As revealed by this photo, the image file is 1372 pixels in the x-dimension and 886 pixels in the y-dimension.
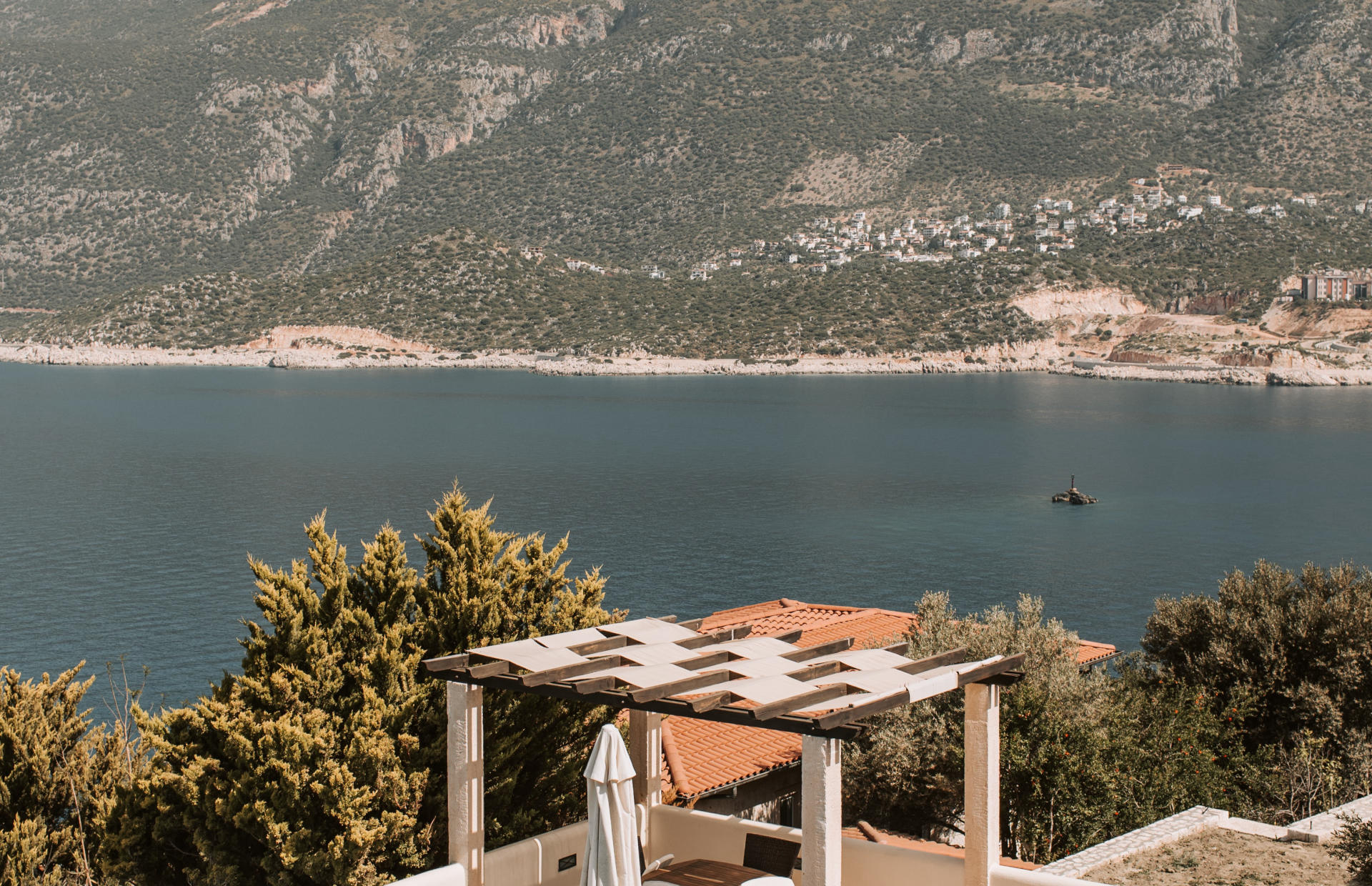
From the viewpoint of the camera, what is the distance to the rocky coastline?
364 ft

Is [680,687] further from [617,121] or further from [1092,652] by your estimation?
[617,121]

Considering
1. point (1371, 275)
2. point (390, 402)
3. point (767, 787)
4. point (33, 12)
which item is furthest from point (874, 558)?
point (33, 12)

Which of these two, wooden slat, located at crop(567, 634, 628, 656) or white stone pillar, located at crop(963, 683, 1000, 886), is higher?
wooden slat, located at crop(567, 634, 628, 656)

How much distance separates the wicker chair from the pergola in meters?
1.05

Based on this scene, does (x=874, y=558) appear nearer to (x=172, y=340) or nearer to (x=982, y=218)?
(x=982, y=218)

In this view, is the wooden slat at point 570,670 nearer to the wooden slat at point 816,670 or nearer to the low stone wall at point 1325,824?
the wooden slat at point 816,670

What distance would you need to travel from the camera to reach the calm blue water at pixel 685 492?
32.8 m

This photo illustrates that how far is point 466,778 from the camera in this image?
23.6ft

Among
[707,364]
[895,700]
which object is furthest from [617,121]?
[895,700]

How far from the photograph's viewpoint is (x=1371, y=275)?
106312 mm

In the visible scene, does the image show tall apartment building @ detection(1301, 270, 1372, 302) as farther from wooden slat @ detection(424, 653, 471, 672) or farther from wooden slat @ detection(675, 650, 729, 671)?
wooden slat @ detection(424, 653, 471, 672)

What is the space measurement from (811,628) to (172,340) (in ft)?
397

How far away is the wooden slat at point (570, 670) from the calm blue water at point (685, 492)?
17.7 meters

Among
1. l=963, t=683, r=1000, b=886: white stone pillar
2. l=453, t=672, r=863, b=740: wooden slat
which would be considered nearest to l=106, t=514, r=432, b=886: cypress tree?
l=453, t=672, r=863, b=740: wooden slat
